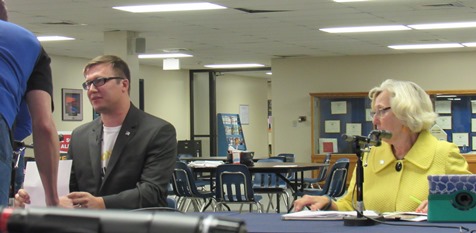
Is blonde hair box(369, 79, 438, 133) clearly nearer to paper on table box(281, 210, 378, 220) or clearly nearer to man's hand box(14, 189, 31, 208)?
paper on table box(281, 210, 378, 220)

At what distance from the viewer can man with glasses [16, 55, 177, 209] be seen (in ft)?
9.98

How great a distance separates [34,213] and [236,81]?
68.7 ft

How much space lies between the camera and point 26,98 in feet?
7.80

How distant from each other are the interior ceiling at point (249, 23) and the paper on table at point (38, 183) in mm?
6664

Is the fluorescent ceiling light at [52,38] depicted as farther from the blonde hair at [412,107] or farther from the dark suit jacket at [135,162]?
the blonde hair at [412,107]

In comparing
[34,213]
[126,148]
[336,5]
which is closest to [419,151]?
[126,148]

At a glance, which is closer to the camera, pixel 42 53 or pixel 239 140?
pixel 42 53

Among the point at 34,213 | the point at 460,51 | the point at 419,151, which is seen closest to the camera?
the point at 34,213

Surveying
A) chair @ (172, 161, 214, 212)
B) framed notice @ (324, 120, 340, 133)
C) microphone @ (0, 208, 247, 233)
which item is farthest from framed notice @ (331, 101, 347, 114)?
microphone @ (0, 208, 247, 233)

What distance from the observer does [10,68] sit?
216cm

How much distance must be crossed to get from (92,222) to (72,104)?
1527 centimetres

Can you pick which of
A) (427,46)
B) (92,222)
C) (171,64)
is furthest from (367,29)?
(92,222)

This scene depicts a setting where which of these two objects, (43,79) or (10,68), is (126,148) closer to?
(43,79)

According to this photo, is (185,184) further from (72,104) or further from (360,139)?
(360,139)
